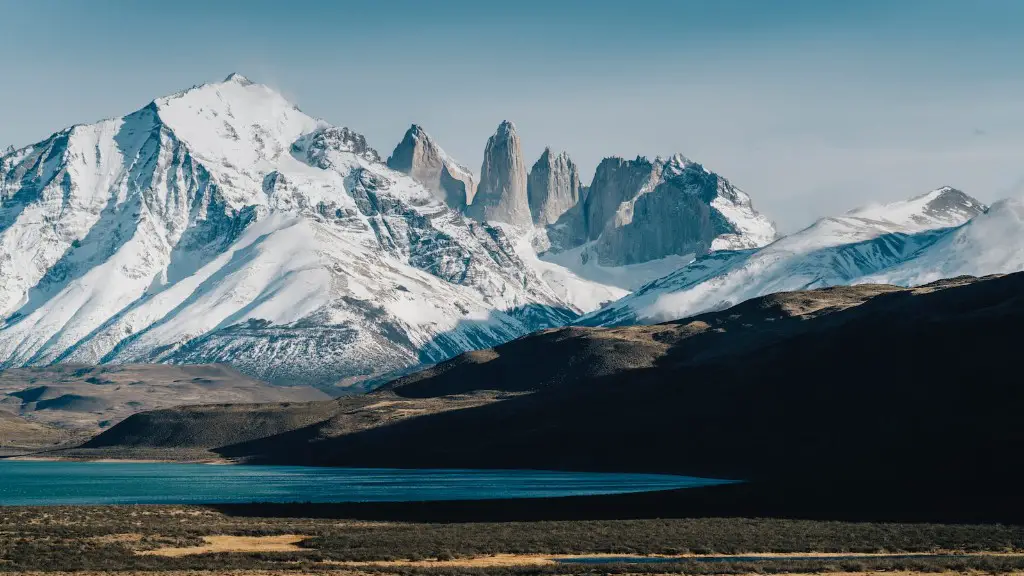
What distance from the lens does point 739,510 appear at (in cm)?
14738

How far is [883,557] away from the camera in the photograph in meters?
107

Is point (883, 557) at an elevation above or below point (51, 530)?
below

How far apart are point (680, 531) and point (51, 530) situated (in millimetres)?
55582

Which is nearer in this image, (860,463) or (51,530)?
(51,530)

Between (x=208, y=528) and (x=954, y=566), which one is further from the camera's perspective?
(x=208, y=528)

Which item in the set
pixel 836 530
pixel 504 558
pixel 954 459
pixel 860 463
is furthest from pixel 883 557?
pixel 860 463

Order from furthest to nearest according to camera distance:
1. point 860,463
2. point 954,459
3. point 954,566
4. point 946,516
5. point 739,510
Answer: point 860,463 → point 954,459 → point 739,510 → point 946,516 → point 954,566

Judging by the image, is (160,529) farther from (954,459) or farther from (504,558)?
(954,459)

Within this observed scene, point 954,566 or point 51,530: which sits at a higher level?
point 51,530

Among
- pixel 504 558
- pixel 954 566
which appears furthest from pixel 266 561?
pixel 954 566

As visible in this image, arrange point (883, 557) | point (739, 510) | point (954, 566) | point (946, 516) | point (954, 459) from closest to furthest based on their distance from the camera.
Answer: point (954, 566) → point (883, 557) → point (946, 516) → point (739, 510) → point (954, 459)

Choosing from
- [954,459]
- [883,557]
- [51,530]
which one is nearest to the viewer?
[883,557]

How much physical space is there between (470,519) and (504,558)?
34.0 metres

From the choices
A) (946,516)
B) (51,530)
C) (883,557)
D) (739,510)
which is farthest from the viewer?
(739,510)
